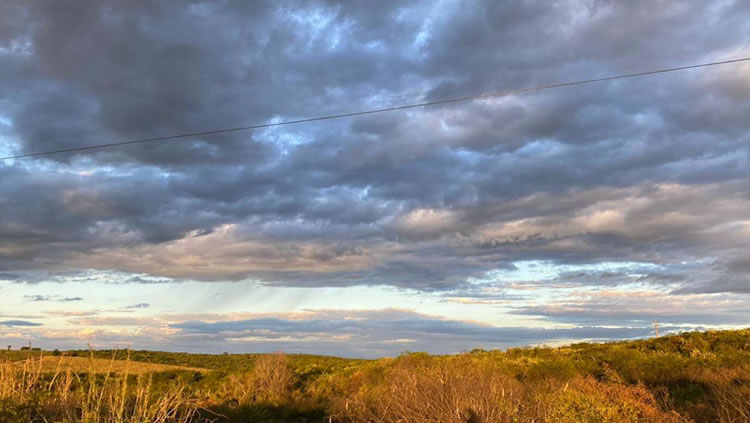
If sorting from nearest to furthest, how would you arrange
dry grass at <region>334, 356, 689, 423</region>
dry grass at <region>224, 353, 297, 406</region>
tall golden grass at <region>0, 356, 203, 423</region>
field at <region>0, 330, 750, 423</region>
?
tall golden grass at <region>0, 356, 203, 423</region> < field at <region>0, 330, 750, 423</region> < dry grass at <region>334, 356, 689, 423</region> < dry grass at <region>224, 353, 297, 406</region>

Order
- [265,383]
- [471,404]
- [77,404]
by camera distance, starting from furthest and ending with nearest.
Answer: [265,383], [471,404], [77,404]

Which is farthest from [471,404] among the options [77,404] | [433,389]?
[77,404]

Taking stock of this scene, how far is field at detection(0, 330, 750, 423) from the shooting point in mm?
13789

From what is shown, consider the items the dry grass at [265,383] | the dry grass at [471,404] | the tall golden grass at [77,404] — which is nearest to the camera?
the tall golden grass at [77,404]

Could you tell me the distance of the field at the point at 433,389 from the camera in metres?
13.8

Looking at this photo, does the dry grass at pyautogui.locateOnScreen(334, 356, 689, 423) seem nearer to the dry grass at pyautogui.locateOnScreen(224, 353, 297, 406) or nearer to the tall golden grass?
the tall golden grass

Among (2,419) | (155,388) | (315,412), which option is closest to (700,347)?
(315,412)

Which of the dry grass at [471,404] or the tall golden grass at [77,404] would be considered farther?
the dry grass at [471,404]

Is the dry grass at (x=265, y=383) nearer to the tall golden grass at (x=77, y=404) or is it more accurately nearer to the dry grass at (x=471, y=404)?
the dry grass at (x=471, y=404)

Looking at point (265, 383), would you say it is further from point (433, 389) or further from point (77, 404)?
point (77, 404)

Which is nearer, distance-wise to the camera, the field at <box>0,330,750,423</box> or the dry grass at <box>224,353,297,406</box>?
the field at <box>0,330,750,423</box>

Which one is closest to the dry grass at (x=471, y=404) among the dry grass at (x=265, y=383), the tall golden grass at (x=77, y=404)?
the tall golden grass at (x=77, y=404)

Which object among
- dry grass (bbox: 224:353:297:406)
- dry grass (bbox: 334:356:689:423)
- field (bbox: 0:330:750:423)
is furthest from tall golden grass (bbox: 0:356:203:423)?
dry grass (bbox: 224:353:297:406)

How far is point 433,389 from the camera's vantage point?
16.2 metres
